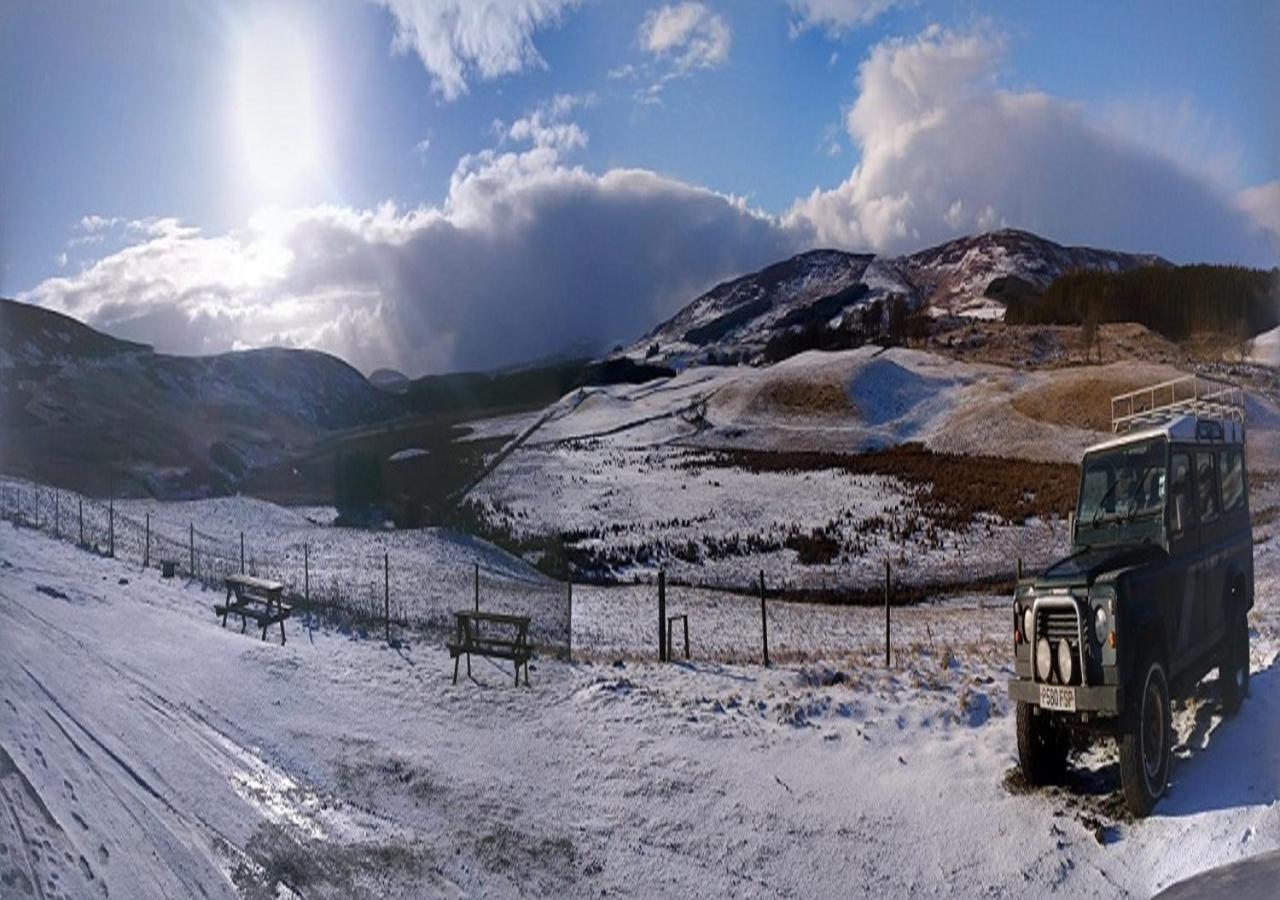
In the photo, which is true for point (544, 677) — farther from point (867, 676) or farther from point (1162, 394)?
point (1162, 394)

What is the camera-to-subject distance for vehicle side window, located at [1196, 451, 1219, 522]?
3.89 meters

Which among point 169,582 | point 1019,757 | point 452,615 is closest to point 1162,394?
point 1019,757

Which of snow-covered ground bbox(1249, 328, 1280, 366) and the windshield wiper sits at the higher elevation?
snow-covered ground bbox(1249, 328, 1280, 366)

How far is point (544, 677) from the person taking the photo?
121 inches

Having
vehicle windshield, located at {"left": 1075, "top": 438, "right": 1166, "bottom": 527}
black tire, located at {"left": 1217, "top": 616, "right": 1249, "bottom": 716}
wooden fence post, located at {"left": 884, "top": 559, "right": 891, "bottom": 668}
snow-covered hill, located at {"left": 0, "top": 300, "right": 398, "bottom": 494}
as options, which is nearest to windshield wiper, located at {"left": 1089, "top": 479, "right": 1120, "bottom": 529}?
vehicle windshield, located at {"left": 1075, "top": 438, "right": 1166, "bottom": 527}

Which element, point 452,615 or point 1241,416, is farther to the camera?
point 1241,416

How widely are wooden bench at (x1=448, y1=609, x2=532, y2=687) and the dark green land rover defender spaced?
82.1 inches

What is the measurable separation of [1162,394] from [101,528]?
426cm

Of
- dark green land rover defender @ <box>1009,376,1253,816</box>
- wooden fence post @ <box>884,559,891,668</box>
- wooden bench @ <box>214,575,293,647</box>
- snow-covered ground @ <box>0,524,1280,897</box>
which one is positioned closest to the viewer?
snow-covered ground @ <box>0,524,1280,897</box>

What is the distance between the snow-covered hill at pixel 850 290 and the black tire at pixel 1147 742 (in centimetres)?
172

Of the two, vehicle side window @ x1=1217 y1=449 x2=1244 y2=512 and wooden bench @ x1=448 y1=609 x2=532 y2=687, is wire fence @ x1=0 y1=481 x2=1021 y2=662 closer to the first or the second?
wooden bench @ x1=448 y1=609 x2=532 y2=687

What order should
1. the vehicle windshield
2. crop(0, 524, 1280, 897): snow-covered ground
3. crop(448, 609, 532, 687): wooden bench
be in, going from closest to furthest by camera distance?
crop(0, 524, 1280, 897): snow-covered ground
crop(448, 609, 532, 687): wooden bench
the vehicle windshield

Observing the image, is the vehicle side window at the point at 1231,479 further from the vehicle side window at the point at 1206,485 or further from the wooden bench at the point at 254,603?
the wooden bench at the point at 254,603

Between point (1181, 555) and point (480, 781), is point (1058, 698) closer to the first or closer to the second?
point (1181, 555)
